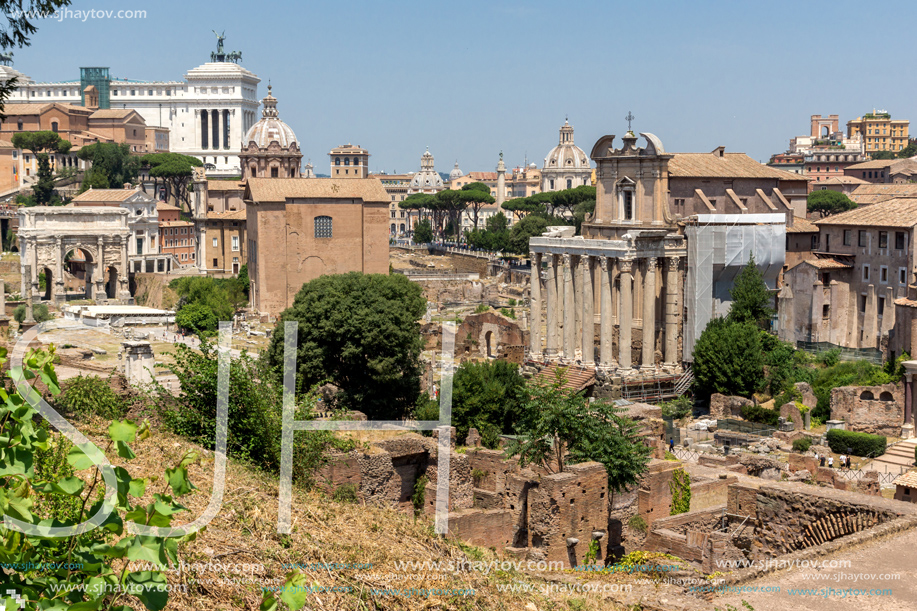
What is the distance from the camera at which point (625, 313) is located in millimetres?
33125

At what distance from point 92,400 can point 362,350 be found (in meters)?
10.8

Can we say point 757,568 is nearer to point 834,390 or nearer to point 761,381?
point 834,390

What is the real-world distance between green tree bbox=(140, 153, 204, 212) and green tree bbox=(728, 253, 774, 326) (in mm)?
62691

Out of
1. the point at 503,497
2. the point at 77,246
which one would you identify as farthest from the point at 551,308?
the point at 77,246

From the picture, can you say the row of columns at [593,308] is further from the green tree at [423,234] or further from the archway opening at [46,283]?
the green tree at [423,234]

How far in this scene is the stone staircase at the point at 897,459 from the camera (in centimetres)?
2292

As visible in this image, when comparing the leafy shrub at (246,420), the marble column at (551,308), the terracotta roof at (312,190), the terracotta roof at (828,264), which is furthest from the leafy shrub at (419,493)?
the terracotta roof at (312,190)

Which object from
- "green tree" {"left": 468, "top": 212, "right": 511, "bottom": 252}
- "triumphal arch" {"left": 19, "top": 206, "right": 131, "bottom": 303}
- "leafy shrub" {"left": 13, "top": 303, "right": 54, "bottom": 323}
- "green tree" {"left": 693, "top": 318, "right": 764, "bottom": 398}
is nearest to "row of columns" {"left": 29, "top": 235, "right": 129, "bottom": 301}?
"triumphal arch" {"left": 19, "top": 206, "right": 131, "bottom": 303}

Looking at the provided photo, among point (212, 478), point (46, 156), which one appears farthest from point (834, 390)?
point (46, 156)

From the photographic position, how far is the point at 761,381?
29.8m

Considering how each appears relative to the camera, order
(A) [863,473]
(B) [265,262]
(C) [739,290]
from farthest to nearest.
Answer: (B) [265,262] → (C) [739,290] → (A) [863,473]

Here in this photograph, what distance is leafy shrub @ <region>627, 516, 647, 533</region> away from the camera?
57.3 ft

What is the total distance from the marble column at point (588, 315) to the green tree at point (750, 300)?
14.1 feet

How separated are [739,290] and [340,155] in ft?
344
